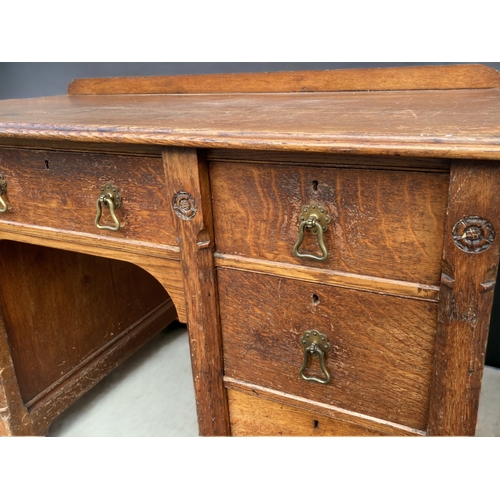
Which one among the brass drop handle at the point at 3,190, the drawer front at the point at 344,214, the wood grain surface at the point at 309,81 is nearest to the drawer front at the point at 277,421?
the drawer front at the point at 344,214

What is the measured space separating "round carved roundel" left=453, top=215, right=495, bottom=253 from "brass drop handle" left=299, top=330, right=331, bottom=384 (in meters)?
0.30

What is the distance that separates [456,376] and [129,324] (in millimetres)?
1279

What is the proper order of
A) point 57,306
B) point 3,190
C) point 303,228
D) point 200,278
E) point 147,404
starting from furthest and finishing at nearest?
point 147,404, point 57,306, point 3,190, point 200,278, point 303,228

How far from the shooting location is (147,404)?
1.66 metres

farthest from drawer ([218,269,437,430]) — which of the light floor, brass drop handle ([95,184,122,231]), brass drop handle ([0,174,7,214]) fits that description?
the light floor

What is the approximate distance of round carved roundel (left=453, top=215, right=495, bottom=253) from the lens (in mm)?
714

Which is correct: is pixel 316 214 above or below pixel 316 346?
above

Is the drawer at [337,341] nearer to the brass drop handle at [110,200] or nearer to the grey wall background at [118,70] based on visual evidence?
the brass drop handle at [110,200]

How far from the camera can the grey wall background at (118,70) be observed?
163 cm

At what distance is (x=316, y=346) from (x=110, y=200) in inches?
19.0

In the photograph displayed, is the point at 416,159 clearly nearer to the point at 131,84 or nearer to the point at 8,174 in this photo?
the point at 8,174

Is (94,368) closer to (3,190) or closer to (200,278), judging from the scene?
(3,190)

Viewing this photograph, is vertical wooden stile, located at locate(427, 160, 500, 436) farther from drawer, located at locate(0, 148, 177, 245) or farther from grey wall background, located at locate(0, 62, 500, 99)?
grey wall background, located at locate(0, 62, 500, 99)

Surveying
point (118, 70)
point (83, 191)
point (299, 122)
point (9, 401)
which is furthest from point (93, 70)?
point (299, 122)
